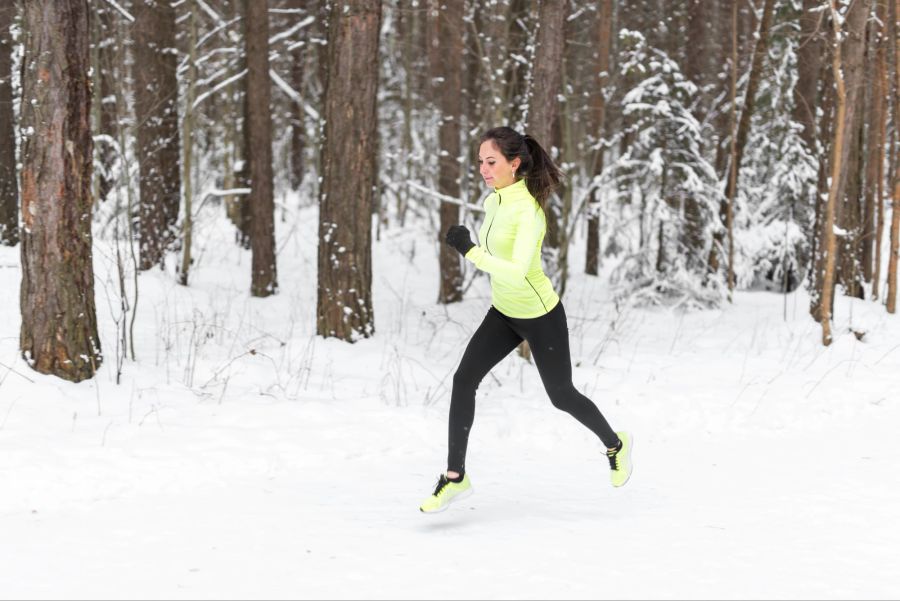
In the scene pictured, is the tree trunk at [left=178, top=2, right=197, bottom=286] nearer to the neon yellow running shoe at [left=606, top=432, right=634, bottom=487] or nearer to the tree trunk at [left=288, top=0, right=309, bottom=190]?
the tree trunk at [left=288, top=0, right=309, bottom=190]

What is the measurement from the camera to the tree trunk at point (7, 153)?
37.5ft

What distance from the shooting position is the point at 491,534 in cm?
419

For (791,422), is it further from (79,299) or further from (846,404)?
(79,299)

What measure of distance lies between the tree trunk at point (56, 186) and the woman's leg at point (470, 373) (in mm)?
3298

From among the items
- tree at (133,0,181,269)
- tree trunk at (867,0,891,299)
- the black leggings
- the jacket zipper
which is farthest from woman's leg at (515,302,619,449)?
tree trunk at (867,0,891,299)

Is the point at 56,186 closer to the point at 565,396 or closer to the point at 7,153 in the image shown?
the point at 565,396

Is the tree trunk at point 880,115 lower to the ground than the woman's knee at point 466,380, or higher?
higher

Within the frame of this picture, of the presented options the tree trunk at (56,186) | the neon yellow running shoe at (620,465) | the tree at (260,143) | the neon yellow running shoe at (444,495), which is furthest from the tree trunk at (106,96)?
the neon yellow running shoe at (620,465)

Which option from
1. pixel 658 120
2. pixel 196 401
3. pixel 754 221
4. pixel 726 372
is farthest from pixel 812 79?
pixel 196 401

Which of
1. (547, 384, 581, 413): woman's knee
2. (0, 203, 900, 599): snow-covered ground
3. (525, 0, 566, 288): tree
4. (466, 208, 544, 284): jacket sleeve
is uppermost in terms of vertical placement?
(525, 0, 566, 288): tree

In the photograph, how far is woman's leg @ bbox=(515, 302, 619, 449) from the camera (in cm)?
439

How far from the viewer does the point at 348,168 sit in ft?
26.8

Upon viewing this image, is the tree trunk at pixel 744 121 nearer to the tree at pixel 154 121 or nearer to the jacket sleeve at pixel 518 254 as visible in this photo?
the tree at pixel 154 121

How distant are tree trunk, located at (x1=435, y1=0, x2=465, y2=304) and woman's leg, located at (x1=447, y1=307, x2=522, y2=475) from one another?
8220 mm
